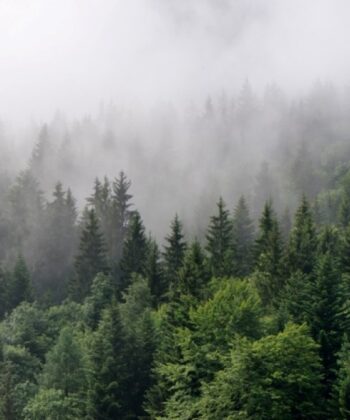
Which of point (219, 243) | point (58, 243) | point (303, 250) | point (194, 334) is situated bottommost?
point (194, 334)

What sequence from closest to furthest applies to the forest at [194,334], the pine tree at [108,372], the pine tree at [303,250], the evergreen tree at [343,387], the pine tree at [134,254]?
the evergreen tree at [343,387]
the forest at [194,334]
the pine tree at [108,372]
the pine tree at [303,250]
the pine tree at [134,254]

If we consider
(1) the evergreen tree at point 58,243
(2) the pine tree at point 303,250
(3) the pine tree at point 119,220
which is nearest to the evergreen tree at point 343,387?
(2) the pine tree at point 303,250

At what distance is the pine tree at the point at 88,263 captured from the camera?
84.4m

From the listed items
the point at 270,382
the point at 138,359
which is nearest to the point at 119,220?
the point at 138,359

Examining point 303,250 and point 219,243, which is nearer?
point 303,250

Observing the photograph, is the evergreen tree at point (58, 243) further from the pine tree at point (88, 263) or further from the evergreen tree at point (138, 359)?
the evergreen tree at point (138, 359)

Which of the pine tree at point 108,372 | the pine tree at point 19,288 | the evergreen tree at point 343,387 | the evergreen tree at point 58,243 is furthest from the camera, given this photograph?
the evergreen tree at point 58,243

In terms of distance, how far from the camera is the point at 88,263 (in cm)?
8725

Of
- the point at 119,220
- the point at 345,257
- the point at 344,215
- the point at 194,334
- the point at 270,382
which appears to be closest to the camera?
the point at 270,382

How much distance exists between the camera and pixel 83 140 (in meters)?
154

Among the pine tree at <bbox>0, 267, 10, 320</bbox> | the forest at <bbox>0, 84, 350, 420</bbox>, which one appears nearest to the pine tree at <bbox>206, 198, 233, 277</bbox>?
the forest at <bbox>0, 84, 350, 420</bbox>

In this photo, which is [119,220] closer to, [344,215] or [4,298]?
[4,298]

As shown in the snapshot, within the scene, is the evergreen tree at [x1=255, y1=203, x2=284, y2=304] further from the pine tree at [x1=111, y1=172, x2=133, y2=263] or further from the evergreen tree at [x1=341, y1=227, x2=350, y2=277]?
the pine tree at [x1=111, y1=172, x2=133, y2=263]

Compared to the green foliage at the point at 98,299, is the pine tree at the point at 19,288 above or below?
above
